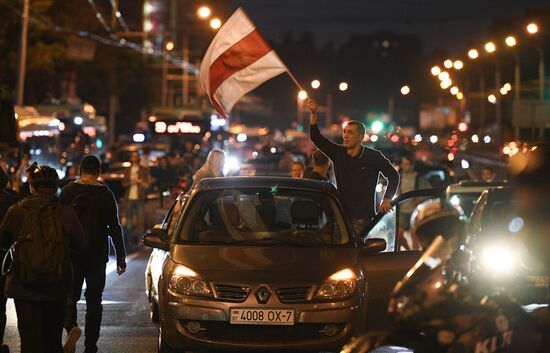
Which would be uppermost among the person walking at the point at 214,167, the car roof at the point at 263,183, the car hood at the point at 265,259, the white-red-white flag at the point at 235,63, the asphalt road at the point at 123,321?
the white-red-white flag at the point at 235,63

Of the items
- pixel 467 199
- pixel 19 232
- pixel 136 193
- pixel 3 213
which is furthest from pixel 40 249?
pixel 136 193

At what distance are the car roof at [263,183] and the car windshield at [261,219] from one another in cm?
5

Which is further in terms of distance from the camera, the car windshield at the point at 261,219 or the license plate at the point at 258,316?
the car windshield at the point at 261,219

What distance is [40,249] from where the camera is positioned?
8.09 metres

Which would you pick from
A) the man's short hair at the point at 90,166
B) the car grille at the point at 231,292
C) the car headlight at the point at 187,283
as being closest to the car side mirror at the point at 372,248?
the car grille at the point at 231,292

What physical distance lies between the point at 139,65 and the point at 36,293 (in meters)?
64.3

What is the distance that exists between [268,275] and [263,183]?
151cm

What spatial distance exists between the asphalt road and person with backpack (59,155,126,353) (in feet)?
1.47

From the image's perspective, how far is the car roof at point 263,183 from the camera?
391 inches

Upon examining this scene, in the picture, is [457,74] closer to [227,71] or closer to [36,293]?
[227,71]

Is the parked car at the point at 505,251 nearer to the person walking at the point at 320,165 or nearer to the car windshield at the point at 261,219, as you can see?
the car windshield at the point at 261,219

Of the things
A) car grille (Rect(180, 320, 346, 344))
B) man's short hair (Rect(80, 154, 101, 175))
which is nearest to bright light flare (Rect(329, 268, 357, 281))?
car grille (Rect(180, 320, 346, 344))

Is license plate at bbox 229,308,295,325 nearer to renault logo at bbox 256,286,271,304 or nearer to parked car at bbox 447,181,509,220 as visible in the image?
renault logo at bbox 256,286,271,304

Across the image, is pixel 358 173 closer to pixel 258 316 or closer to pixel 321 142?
pixel 321 142
